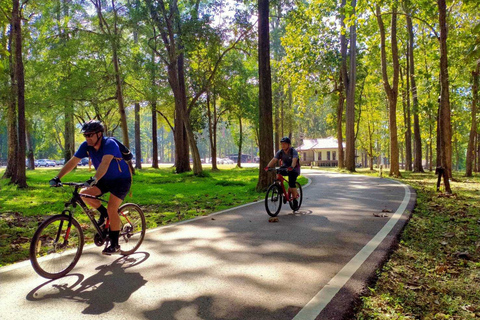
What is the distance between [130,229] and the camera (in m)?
5.55

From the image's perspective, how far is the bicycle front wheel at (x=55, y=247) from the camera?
14.0 feet

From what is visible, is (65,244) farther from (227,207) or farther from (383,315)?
(227,207)

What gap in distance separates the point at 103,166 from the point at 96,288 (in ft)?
5.01

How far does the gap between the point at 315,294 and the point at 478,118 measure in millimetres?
28440

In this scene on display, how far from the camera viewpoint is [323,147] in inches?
2761

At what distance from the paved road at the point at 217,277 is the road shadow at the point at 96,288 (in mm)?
11

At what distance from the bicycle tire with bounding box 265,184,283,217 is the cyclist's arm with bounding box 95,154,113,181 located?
4.40 metres

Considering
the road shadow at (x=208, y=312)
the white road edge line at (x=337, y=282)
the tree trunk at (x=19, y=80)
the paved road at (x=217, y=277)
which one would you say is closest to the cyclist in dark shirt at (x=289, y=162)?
the paved road at (x=217, y=277)

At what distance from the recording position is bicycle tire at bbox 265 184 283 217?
27.1 feet

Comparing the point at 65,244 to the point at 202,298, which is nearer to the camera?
the point at 202,298

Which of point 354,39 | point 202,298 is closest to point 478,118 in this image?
point 354,39

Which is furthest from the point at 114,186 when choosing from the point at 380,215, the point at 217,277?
the point at 380,215

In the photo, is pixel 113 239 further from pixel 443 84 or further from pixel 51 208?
pixel 443 84

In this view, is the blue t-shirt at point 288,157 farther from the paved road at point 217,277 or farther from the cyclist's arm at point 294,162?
the paved road at point 217,277
